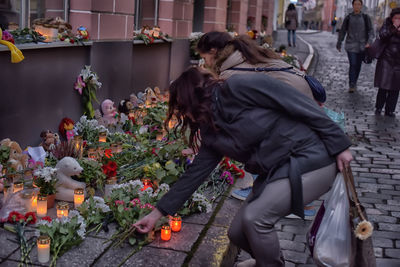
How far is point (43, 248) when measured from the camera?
3.59 m

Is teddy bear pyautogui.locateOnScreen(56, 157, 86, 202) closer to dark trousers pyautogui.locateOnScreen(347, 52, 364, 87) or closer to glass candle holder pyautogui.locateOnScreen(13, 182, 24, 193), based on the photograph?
glass candle holder pyautogui.locateOnScreen(13, 182, 24, 193)

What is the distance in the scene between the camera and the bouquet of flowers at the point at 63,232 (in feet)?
12.4

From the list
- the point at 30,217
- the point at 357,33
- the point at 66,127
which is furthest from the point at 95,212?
the point at 357,33

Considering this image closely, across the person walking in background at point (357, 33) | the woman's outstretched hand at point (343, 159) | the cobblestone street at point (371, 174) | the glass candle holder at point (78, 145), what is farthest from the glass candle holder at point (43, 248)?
the person walking in background at point (357, 33)

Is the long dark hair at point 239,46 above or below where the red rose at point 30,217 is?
above

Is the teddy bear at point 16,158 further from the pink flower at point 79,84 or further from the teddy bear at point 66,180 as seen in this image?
the pink flower at point 79,84

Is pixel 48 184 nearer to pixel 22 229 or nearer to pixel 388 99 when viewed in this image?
pixel 22 229

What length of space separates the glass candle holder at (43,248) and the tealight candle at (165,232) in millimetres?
813

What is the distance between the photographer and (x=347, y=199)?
10.5ft

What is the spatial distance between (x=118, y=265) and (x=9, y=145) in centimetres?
217

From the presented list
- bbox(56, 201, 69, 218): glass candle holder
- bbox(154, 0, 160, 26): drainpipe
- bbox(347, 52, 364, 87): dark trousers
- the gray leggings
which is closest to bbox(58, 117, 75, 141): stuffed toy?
bbox(56, 201, 69, 218): glass candle holder

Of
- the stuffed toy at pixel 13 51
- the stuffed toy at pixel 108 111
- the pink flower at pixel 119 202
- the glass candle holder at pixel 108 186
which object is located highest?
the stuffed toy at pixel 13 51

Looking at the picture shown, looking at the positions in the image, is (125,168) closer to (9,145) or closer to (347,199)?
(9,145)

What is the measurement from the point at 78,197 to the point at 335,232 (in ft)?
7.43
